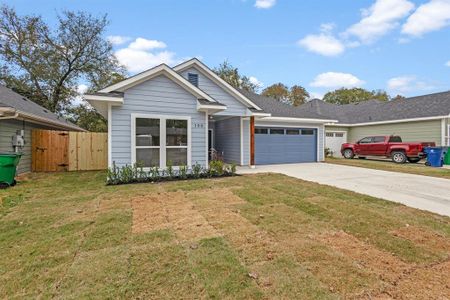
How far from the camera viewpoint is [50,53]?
2153 centimetres

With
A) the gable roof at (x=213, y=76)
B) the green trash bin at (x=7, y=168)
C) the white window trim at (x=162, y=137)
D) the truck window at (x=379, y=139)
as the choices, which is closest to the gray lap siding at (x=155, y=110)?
the white window trim at (x=162, y=137)

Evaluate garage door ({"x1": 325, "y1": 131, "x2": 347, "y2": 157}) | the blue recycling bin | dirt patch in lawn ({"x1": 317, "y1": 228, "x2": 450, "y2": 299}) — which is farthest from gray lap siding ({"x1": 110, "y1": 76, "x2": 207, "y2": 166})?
garage door ({"x1": 325, "y1": 131, "x2": 347, "y2": 157})

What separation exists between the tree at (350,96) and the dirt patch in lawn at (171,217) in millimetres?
43103

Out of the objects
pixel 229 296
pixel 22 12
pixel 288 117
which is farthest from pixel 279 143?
pixel 22 12

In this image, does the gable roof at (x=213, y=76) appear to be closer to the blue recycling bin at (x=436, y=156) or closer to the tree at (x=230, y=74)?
the blue recycling bin at (x=436, y=156)

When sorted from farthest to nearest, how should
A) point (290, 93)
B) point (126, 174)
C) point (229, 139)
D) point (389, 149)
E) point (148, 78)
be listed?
point (290, 93) → point (389, 149) → point (229, 139) → point (148, 78) → point (126, 174)

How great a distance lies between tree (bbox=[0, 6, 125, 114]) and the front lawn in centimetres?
2076

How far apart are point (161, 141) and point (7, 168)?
14.9ft

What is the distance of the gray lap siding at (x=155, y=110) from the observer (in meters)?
8.16

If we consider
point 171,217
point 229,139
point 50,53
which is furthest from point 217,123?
point 50,53

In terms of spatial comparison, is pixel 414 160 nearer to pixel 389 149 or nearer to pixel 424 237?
pixel 389 149

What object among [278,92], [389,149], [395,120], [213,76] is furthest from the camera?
[278,92]

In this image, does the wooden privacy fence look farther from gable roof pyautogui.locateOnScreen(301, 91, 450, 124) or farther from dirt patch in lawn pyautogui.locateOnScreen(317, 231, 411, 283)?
gable roof pyautogui.locateOnScreen(301, 91, 450, 124)

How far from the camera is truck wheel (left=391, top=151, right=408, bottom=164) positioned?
48.4ft
